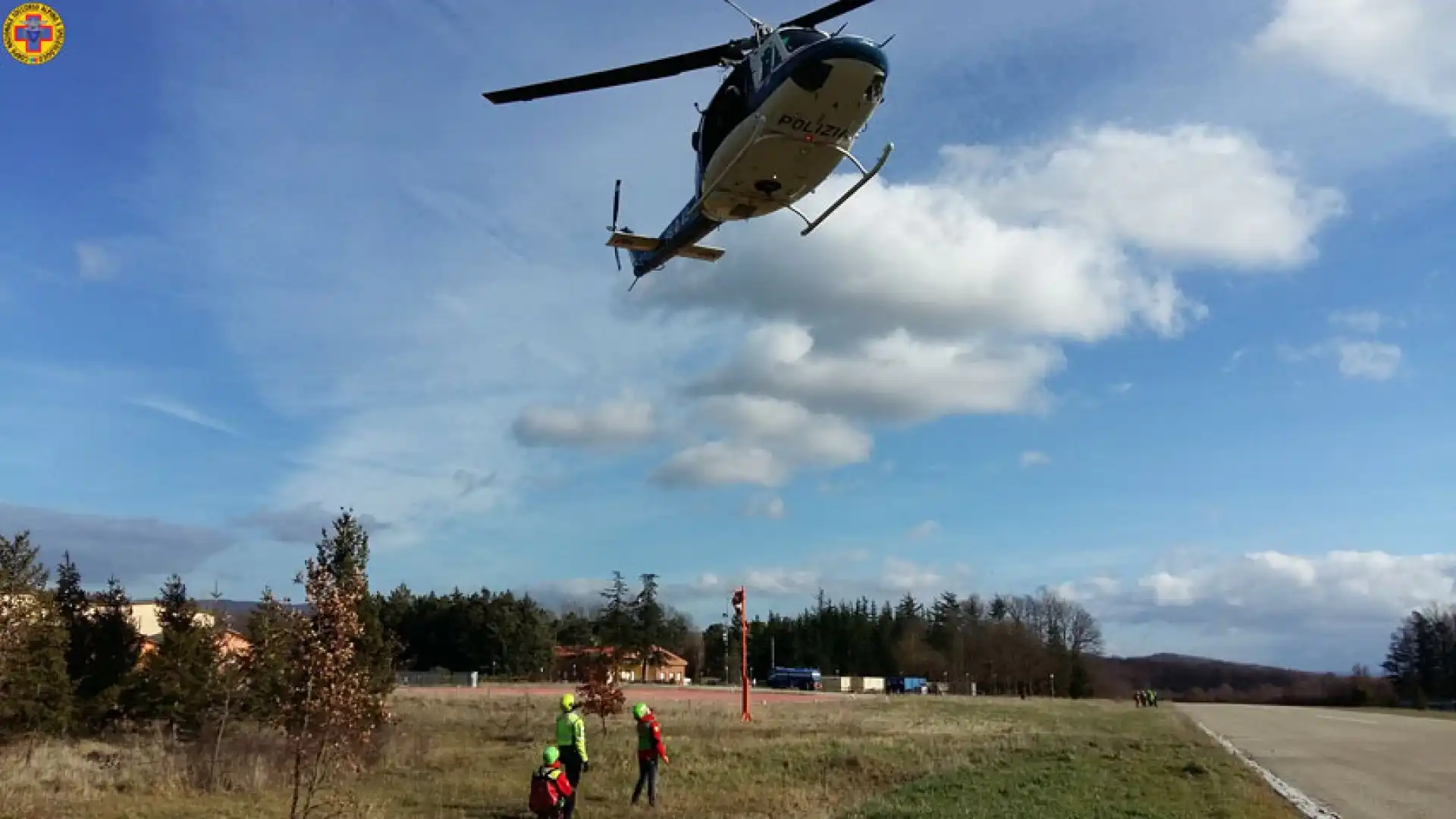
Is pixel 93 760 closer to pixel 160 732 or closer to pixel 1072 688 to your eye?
pixel 160 732

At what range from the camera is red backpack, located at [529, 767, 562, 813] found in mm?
12383

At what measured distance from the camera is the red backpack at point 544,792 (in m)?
12.4

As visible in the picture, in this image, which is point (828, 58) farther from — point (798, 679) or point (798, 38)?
point (798, 679)

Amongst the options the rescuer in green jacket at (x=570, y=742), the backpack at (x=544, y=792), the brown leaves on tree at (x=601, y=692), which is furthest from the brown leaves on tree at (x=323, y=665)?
the brown leaves on tree at (x=601, y=692)

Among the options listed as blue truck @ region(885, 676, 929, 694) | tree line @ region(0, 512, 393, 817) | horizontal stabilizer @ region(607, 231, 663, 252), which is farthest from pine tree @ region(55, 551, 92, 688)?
blue truck @ region(885, 676, 929, 694)

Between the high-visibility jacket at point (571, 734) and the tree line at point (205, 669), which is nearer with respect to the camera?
the tree line at point (205, 669)

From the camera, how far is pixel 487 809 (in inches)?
609

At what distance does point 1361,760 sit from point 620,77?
24.1 metres

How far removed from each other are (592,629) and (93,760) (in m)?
91.8

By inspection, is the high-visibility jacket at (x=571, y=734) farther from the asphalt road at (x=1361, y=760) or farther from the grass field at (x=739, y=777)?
the asphalt road at (x=1361, y=760)

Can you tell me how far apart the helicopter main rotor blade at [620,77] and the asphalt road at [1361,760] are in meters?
15.6

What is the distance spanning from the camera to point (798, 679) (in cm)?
9606

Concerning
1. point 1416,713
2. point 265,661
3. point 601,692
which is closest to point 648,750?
point 265,661

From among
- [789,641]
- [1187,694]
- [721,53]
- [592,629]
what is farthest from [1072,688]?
[721,53]
